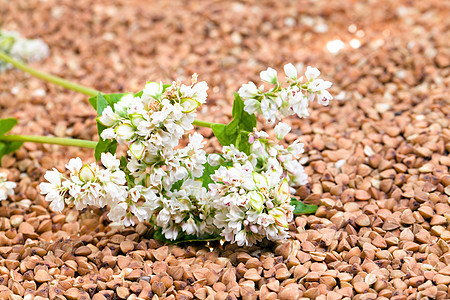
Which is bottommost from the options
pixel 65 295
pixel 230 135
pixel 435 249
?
pixel 65 295

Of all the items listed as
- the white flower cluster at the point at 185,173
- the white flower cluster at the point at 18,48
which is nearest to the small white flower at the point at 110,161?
the white flower cluster at the point at 185,173

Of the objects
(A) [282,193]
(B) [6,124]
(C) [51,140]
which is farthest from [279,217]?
(B) [6,124]

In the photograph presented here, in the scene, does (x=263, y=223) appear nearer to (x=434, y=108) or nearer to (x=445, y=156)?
(x=445, y=156)

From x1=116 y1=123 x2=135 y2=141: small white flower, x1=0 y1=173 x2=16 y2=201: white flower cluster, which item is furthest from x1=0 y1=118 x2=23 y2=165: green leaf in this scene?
x1=116 y1=123 x2=135 y2=141: small white flower

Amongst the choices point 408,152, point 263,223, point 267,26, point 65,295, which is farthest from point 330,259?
point 267,26

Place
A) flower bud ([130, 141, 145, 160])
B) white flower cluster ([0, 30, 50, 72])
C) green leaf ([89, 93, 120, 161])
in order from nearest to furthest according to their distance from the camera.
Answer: flower bud ([130, 141, 145, 160]), green leaf ([89, 93, 120, 161]), white flower cluster ([0, 30, 50, 72])

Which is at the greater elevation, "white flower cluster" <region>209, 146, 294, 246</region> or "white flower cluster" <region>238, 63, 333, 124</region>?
"white flower cluster" <region>238, 63, 333, 124</region>

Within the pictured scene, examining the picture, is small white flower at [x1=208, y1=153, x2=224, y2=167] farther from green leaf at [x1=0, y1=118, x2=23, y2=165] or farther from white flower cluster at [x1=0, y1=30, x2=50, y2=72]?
white flower cluster at [x1=0, y1=30, x2=50, y2=72]
